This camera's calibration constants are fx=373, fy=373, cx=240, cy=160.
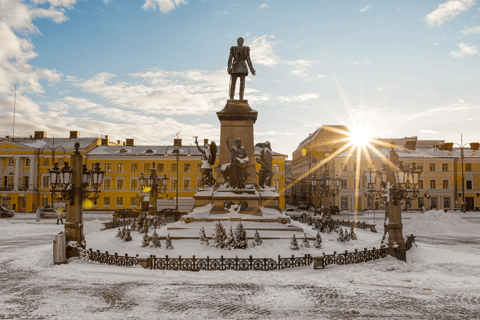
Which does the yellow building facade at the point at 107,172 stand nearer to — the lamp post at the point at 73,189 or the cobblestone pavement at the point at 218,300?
the lamp post at the point at 73,189

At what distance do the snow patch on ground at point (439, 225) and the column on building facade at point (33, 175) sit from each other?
56050 millimetres

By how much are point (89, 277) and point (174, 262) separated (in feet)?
8.59

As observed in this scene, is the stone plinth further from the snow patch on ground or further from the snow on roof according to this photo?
the snow on roof

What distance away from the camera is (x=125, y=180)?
6128 centimetres

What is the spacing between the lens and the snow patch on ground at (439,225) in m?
27.1

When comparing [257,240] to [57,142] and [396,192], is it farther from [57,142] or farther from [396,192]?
[57,142]

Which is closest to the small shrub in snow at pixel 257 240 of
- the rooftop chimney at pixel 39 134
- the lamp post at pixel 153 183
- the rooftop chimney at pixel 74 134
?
the lamp post at pixel 153 183

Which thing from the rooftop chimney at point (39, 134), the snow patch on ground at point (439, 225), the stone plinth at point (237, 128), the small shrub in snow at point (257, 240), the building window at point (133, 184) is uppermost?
the rooftop chimney at point (39, 134)

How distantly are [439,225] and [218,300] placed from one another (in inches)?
965

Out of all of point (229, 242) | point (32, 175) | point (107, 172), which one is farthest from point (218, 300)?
point (32, 175)

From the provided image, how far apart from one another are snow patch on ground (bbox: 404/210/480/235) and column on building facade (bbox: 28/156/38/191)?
5605cm

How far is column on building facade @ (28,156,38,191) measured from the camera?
198 ft

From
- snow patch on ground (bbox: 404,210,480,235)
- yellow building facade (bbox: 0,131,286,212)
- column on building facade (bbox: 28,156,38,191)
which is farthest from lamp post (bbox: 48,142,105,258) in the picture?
column on building facade (bbox: 28,156,38,191)

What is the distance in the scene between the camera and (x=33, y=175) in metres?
61.1
